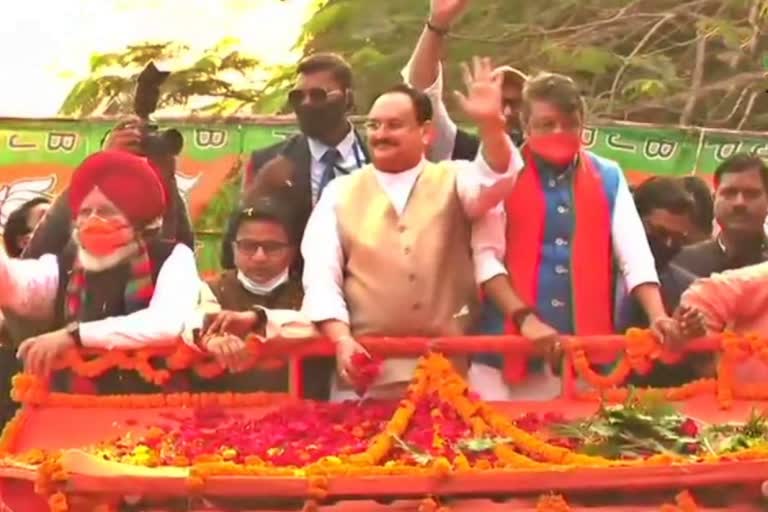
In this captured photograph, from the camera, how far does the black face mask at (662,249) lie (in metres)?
3.63

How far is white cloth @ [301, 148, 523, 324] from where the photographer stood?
3209 millimetres

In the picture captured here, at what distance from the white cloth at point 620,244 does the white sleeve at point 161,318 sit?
25.6 inches

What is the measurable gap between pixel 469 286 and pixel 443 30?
595 mm

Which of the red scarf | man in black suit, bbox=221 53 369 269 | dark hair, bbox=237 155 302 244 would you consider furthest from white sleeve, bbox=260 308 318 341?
the red scarf

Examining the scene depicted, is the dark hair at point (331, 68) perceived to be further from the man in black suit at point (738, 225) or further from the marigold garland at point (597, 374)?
the man in black suit at point (738, 225)

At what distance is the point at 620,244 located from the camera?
135 inches

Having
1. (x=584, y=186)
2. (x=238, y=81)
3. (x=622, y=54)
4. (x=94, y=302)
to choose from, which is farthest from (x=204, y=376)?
(x=622, y=54)

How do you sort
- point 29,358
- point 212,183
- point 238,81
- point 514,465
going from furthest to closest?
point 238,81 → point 212,183 → point 29,358 → point 514,465

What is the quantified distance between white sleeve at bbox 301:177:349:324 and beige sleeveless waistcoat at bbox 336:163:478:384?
0.07 feet

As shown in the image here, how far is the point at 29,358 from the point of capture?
3131 mm

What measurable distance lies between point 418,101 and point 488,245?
Result: 354mm

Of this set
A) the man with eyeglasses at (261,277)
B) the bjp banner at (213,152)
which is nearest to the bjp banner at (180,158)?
the bjp banner at (213,152)

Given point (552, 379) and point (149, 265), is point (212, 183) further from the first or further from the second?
point (552, 379)

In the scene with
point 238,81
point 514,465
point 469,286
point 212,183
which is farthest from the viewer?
point 238,81
